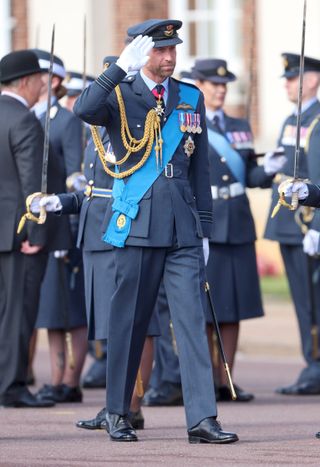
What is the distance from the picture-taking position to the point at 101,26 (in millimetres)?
22891

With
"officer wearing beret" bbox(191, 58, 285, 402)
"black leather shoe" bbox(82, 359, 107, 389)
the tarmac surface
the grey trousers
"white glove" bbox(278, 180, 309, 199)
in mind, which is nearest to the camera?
the tarmac surface

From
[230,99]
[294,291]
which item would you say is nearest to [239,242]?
[294,291]

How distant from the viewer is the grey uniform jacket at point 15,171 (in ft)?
34.7

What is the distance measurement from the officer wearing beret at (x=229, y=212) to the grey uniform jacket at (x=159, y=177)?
8.26ft

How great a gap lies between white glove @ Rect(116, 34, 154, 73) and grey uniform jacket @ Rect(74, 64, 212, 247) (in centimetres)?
4

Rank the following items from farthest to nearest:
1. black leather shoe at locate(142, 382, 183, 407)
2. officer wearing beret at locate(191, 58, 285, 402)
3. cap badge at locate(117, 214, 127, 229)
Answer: officer wearing beret at locate(191, 58, 285, 402) → black leather shoe at locate(142, 382, 183, 407) → cap badge at locate(117, 214, 127, 229)

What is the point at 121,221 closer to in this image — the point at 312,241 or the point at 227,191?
the point at 312,241

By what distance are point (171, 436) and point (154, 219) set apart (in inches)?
46.0

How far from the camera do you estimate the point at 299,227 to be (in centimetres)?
1205

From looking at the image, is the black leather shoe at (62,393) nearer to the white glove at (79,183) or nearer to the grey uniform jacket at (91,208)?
the white glove at (79,183)

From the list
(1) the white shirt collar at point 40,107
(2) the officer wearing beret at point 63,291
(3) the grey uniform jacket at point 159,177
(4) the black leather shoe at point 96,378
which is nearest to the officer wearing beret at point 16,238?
(2) the officer wearing beret at point 63,291

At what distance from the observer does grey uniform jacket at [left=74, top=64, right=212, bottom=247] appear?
8.55 m

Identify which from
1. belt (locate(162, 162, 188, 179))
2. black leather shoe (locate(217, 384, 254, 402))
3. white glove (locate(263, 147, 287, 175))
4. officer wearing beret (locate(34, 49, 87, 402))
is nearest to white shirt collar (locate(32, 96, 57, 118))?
officer wearing beret (locate(34, 49, 87, 402))

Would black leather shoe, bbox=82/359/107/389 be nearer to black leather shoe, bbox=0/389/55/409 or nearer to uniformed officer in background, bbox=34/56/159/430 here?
Answer: black leather shoe, bbox=0/389/55/409
